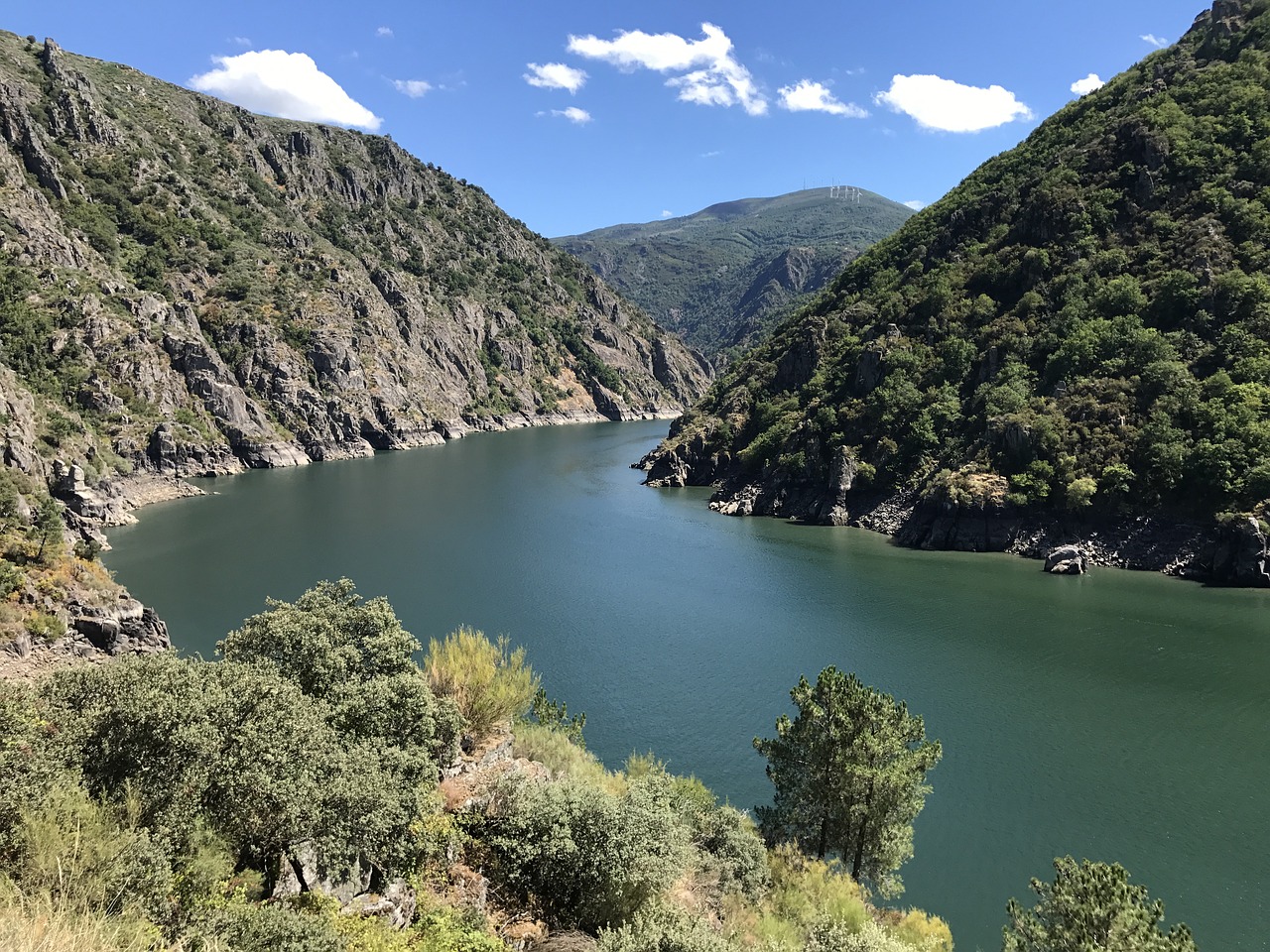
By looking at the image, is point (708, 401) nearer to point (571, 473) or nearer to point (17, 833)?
point (571, 473)

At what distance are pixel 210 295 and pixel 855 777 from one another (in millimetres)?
135158

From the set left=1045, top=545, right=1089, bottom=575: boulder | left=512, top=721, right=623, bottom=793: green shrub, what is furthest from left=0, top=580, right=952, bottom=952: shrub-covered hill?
left=1045, top=545, right=1089, bottom=575: boulder

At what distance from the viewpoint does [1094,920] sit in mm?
A: 14578

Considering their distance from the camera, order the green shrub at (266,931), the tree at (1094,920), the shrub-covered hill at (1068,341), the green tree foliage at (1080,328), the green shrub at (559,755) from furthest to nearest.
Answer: the shrub-covered hill at (1068,341)
the green tree foliage at (1080,328)
the green shrub at (559,755)
the tree at (1094,920)
the green shrub at (266,931)

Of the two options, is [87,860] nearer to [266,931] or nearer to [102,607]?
[266,931]

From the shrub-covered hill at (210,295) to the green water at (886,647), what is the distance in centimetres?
3009

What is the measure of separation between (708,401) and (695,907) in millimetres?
102711

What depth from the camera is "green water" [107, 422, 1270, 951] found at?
2511cm

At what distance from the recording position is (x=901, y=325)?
297 ft

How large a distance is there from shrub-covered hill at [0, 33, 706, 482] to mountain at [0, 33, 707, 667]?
0.36 meters

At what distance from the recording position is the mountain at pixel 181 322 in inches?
2345

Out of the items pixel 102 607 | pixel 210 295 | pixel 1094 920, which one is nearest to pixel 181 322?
pixel 210 295

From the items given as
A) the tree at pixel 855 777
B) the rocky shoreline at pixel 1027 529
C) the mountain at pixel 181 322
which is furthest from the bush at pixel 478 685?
the rocky shoreline at pixel 1027 529

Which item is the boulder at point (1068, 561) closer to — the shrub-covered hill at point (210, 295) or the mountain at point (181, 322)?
the mountain at point (181, 322)
